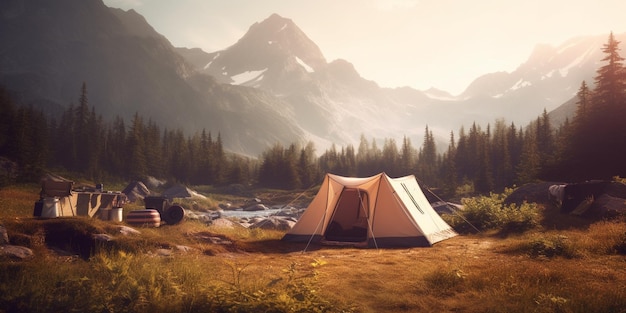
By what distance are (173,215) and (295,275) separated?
9.88 meters

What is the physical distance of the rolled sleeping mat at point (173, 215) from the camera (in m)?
16.2

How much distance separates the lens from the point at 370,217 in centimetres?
1510

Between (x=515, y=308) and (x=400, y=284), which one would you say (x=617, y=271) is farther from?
(x=400, y=284)

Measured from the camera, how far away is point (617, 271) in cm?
785

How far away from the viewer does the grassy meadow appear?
540 cm

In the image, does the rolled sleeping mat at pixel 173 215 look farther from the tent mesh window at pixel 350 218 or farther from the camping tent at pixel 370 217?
the tent mesh window at pixel 350 218

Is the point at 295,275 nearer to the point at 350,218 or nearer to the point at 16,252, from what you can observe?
the point at 16,252

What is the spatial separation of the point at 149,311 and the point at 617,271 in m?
8.84

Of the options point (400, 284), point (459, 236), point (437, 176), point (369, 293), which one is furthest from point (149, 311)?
point (437, 176)

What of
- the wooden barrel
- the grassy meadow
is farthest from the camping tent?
the wooden barrel

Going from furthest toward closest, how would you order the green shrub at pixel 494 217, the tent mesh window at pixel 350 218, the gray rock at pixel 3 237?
the green shrub at pixel 494 217 < the tent mesh window at pixel 350 218 < the gray rock at pixel 3 237

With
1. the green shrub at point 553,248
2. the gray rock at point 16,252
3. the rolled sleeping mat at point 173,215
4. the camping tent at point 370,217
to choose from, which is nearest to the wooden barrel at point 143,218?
the rolled sleeping mat at point 173,215

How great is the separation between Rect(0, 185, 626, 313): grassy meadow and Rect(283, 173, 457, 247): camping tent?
1.18m

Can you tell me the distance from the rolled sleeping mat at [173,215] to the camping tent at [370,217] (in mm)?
4666
